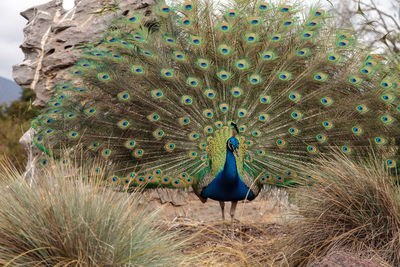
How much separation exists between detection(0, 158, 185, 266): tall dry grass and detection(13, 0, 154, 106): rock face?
14.7 feet

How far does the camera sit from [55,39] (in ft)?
22.9

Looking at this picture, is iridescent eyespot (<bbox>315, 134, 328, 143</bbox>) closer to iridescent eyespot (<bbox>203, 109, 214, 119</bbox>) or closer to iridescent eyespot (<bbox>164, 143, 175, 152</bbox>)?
iridescent eyespot (<bbox>203, 109, 214, 119</bbox>)

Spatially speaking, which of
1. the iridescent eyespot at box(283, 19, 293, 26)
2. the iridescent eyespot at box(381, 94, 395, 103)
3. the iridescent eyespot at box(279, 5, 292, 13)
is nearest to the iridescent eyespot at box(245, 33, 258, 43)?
the iridescent eyespot at box(283, 19, 293, 26)

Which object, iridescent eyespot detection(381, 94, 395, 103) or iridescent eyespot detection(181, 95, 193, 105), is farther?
iridescent eyespot detection(181, 95, 193, 105)

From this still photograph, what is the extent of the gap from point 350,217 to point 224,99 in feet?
8.13

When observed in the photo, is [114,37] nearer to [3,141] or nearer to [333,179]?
[333,179]

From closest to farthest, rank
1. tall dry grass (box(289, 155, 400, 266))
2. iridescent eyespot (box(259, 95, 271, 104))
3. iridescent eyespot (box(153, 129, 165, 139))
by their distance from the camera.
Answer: tall dry grass (box(289, 155, 400, 266)) < iridescent eyespot (box(259, 95, 271, 104)) < iridescent eyespot (box(153, 129, 165, 139))

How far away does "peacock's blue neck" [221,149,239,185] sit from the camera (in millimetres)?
4615

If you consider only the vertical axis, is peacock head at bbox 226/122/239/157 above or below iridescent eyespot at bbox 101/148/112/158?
above

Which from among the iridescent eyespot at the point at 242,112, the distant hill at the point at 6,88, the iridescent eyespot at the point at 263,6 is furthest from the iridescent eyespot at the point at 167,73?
the distant hill at the point at 6,88

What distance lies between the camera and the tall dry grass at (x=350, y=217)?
3.06 metres

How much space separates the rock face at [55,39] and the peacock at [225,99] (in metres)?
1.58

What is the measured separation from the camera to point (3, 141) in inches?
460

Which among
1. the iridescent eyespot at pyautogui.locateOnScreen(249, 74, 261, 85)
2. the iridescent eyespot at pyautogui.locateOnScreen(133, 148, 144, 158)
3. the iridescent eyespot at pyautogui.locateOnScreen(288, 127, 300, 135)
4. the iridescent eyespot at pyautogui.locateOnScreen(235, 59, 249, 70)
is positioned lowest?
the iridescent eyespot at pyautogui.locateOnScreen(288, 127, 300, 135)
